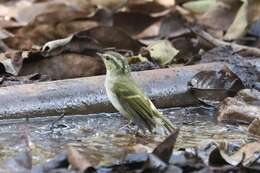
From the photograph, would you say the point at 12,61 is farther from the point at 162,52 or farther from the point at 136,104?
the point at 136,104

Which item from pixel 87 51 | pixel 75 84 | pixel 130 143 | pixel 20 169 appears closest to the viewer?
pixel 20 169

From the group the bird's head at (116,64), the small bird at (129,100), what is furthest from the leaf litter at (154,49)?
the bird's head at (116,64)

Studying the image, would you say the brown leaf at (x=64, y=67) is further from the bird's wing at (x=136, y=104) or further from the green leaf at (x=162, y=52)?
the bird's wing at (x=136, y=104)

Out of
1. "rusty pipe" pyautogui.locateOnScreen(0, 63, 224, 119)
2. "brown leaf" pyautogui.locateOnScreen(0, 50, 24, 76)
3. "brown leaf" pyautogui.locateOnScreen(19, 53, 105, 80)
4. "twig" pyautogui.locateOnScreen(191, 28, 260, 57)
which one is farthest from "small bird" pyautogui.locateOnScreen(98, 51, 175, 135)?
"twig" pyautogui.locateOnScreen(191, 28, 260, 57)

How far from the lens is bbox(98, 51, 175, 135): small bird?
5.02m

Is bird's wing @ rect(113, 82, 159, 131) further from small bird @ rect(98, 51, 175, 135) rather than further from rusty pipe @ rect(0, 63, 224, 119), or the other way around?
rusty pipe @ rect(0, 63, 224, 119)

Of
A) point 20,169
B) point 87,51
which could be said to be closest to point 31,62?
point 87,51

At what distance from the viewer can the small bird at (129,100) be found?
16.5 feet

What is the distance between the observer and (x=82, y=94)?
5.57 meters

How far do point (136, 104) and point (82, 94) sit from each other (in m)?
0.58

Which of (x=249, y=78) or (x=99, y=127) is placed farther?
(x=249, y=78)

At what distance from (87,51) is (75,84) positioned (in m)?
0.98

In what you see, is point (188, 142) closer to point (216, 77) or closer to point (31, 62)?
point (216, 77)

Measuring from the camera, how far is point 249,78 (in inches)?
243
